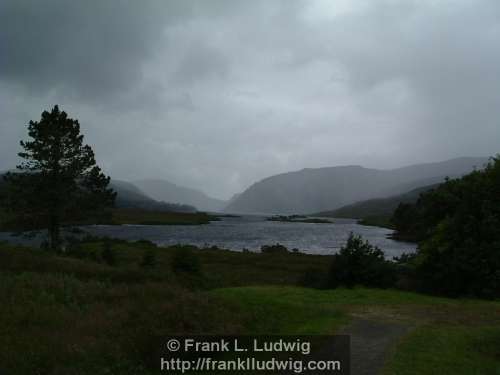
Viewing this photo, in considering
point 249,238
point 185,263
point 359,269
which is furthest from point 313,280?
point 249,238

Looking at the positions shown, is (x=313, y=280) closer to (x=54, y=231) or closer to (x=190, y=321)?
(x=190, y=321)

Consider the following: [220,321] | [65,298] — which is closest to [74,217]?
[65,298]

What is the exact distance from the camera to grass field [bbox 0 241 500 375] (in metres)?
9.20

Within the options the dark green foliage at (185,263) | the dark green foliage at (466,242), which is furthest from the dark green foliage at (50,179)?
the dark green foliage at (466,242)

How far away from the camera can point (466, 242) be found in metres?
20.4

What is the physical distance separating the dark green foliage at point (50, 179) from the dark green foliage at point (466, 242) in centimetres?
3069

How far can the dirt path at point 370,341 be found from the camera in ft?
30.2

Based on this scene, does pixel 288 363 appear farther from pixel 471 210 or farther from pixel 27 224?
pixel 27 224

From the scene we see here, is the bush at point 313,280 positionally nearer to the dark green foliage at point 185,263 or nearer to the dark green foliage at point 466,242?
the dark green foliage at point 466,242

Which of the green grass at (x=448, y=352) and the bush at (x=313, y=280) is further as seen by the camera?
the bush at (x=313, y=280)

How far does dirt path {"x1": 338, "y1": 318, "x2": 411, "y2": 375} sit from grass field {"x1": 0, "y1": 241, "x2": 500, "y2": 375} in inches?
12.3

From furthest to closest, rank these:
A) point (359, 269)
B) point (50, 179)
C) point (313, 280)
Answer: point (50, 179) < point (313, 280) < point (359, 269)

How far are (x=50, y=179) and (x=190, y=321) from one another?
30.0 m

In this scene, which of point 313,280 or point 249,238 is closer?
point 313,280
